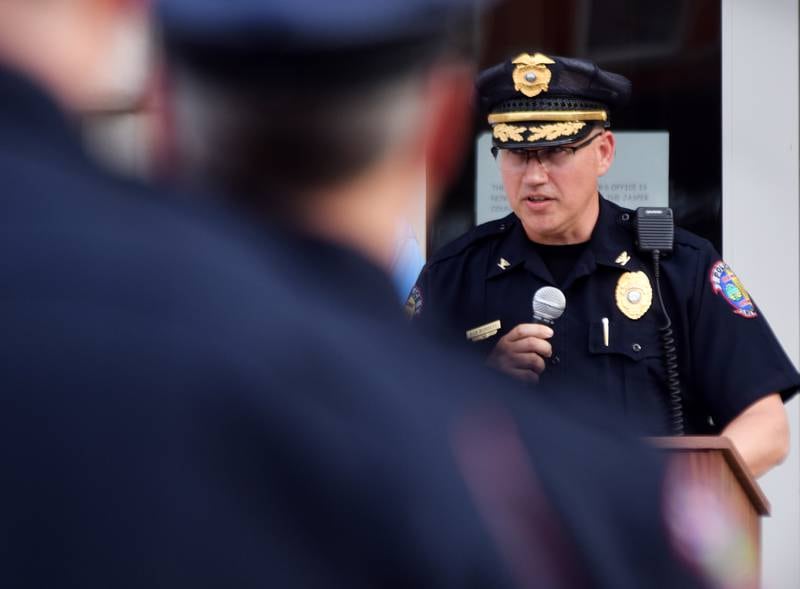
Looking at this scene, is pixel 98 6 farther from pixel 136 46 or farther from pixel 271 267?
pixel 271 267

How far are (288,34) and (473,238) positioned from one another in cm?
253

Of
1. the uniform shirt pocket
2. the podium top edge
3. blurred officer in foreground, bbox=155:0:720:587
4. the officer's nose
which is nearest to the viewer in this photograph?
blurred officer in foreground, bbox=155:0:720:587

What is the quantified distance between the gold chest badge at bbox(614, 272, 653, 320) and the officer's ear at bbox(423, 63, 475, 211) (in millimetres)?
2039

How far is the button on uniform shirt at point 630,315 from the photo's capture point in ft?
9.43

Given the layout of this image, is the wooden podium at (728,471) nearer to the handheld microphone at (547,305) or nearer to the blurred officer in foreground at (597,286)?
the blurred officer in foreground at (597,286)

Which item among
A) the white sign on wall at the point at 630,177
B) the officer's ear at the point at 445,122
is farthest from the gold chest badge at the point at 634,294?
the officer's ear at the point at 445,122

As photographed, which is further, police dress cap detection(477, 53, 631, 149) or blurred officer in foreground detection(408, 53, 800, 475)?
police dress cap detection(477, 53, 631, 149)

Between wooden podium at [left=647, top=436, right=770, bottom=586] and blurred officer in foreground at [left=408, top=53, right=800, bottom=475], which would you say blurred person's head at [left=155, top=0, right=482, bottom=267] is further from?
blurred officer in foreground at [left=408, top=53, right=800, bottom=475]

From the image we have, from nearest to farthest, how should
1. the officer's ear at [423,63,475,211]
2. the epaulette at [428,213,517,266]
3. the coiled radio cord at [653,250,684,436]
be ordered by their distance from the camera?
1. the officer's ear at [423,63,475,211]
2. the coiled radio cord at [653,250,684,436]
3. the epaulette at [428,213,517,266]

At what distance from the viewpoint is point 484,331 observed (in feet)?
9.75

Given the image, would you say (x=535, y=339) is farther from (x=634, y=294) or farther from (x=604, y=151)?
(x=604, y=151)

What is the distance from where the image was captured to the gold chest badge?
9.92 feet

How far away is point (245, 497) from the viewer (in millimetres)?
697

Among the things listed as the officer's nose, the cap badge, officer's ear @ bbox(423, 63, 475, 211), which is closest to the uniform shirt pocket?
the officer's nose
